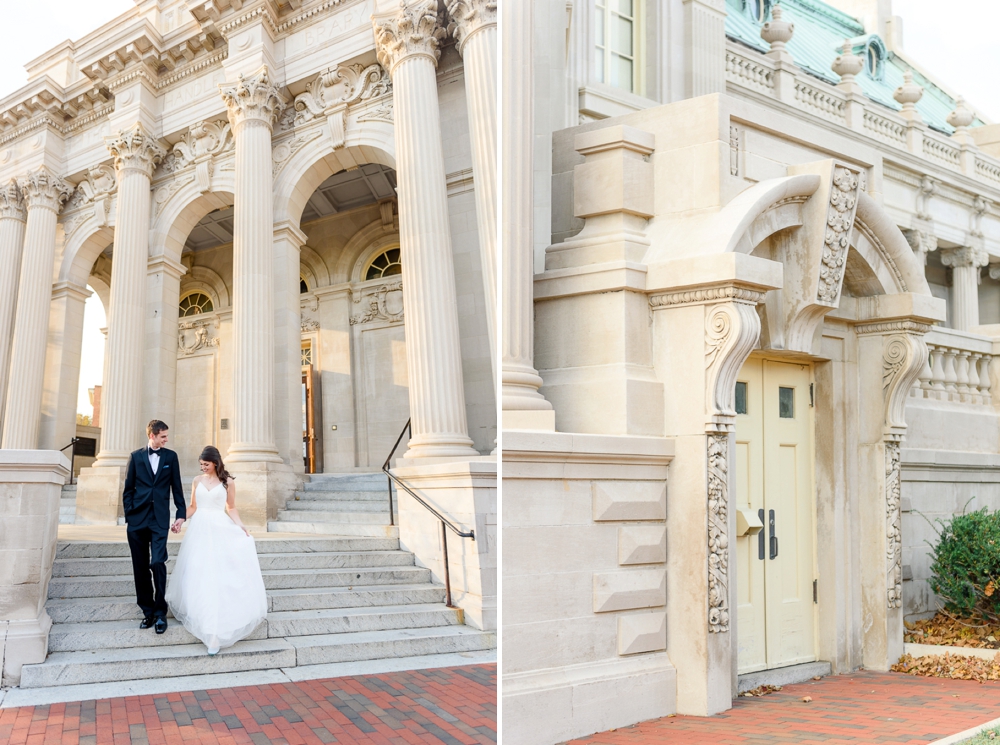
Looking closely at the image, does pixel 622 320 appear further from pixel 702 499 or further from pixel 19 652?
pixel 19 652

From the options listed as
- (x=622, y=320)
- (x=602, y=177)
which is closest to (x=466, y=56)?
(x=602, y=177)

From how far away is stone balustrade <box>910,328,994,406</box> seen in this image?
952 cm

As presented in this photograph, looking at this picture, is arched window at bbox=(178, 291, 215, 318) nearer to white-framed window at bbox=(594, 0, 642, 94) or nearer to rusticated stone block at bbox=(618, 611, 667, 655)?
white-framed window at bbox=(594, 0, 642, 94)

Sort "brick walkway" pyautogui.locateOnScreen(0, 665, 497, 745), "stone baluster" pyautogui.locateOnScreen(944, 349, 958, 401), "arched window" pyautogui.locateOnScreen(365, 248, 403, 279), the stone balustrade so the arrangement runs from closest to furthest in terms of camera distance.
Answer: "brick walkway" pyautogui.locateOnScreen(0, 665, 497, 745), the stone balustrade, "stone baluster" pyautogui.locateOnScreen(944, 349, 958, 401), "arched window" pyautogui.locateOnScreen(365, 248, 403, 279)

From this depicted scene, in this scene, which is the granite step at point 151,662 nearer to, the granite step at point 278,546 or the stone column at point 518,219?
the granite step at point 278,546

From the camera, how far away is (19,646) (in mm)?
6293

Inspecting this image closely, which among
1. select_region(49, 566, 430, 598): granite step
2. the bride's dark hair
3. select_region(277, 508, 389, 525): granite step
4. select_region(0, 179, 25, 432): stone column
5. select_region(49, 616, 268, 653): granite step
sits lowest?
select_region(49, 616, 268, 653): granite step

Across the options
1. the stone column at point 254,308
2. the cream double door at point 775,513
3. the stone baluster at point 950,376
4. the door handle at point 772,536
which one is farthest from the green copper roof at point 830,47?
the door handle at point 772,536

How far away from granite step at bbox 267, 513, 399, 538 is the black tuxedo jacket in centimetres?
332

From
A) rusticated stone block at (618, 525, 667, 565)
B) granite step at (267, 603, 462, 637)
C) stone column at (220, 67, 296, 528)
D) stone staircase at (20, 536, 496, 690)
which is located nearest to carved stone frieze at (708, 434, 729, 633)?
rusticated stone block at (618, 525, 667, 565)

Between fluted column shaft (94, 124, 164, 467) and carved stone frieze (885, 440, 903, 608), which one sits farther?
fluted column shaft (94, 124, 164, 467)

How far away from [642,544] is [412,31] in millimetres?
8161

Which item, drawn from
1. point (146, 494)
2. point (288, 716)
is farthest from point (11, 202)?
point (288, 716)

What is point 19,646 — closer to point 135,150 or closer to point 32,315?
point 32,315
